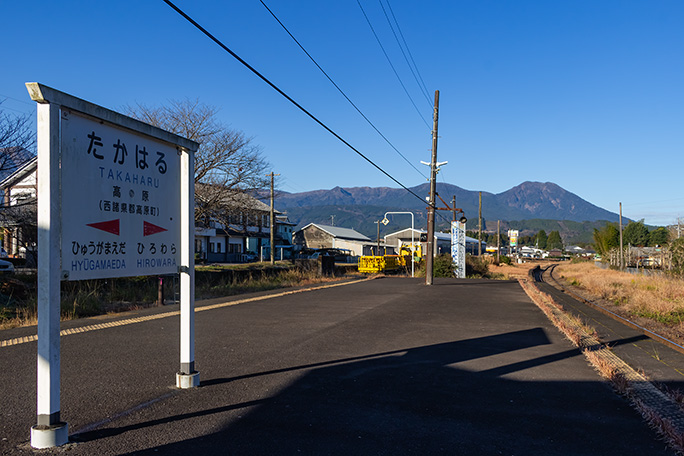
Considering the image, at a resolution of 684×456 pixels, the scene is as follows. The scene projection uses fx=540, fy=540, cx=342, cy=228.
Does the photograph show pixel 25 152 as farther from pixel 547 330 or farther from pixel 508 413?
pixel 508 413

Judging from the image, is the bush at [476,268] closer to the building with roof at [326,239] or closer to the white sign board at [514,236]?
the building with roof at [326,239]

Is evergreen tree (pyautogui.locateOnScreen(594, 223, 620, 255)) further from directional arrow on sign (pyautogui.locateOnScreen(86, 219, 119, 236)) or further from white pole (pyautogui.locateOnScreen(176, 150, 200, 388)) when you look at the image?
directional arrow on sign (pyautogui.locateOnScreen(86, 219, 119, 236))

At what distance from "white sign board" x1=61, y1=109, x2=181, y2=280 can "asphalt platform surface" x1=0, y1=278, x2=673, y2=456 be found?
128 centimetres

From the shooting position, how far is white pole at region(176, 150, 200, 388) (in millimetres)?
5574

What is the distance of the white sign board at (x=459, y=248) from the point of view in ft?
107

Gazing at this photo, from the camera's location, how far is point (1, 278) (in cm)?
1666

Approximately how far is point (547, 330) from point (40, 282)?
8947 millimetres

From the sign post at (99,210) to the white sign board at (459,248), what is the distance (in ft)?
91.6

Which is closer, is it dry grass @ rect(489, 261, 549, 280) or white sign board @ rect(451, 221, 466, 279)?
white sign board @ rect(451, 221, 466, 279)

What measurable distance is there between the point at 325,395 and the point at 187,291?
180 cm

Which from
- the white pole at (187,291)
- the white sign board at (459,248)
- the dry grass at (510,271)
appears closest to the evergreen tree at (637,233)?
the dry grass at (510,271)

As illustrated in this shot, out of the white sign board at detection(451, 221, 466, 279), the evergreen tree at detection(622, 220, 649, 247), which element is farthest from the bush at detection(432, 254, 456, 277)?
the evergreen tree at detection(622, 220, 649, 247)

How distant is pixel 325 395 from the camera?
17.7ft

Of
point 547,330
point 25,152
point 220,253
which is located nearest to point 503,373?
point 547,330
